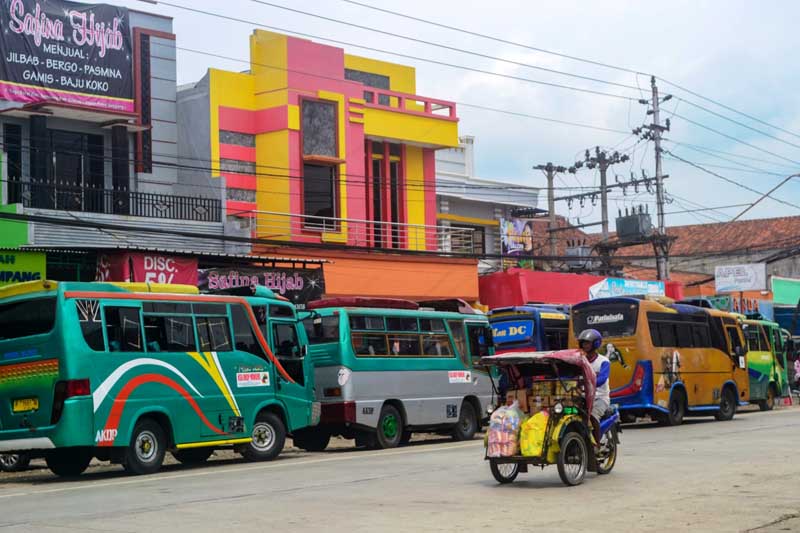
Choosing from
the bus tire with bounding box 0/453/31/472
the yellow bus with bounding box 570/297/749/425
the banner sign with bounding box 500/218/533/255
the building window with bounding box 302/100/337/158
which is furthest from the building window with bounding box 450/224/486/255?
the bus tire with bounding box 0/453/31/472

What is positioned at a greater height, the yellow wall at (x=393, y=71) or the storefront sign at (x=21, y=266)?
the yellow wall at (x=393, y=71)

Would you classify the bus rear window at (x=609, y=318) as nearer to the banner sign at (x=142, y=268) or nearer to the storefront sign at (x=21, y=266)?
the banner sign at (x=142, y=268)

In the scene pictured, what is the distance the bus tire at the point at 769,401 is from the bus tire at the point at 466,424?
1252 centimetres

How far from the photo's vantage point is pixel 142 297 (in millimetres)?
18672

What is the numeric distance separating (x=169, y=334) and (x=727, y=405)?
16.5 metres

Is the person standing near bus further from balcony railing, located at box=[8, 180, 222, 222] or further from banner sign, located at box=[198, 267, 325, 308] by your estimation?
balcony railing, located at box=[8, 180, 222, 222]

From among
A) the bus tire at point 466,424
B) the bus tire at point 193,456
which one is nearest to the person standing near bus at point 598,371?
the bus tire at point 193,456

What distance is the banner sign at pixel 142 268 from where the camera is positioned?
87.0 feet

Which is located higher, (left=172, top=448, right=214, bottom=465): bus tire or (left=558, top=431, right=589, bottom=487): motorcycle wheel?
(left=558, top=431, right=589, bottom=487): motorcycle wheel

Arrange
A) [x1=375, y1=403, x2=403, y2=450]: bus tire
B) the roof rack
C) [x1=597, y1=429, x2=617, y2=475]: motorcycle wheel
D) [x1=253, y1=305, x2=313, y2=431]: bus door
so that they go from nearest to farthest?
[x1=597, y1=429, x2=617, y2=475]: motorcycle wheel < [x1=253, y1=305, x2=313, y2=431]: bus door < [x1=375, y1=403, x2=403, y2=450]: bus tire < the roof rack

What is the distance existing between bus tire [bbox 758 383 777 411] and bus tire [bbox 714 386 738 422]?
514 cm

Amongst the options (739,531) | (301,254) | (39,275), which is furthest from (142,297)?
(301,254)

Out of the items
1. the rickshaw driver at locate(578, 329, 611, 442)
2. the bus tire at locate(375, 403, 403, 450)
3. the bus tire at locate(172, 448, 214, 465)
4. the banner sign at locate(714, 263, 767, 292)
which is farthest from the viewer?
the banner sign at locate(714, 263, 767, 292)

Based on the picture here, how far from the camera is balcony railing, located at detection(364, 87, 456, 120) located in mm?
40228
